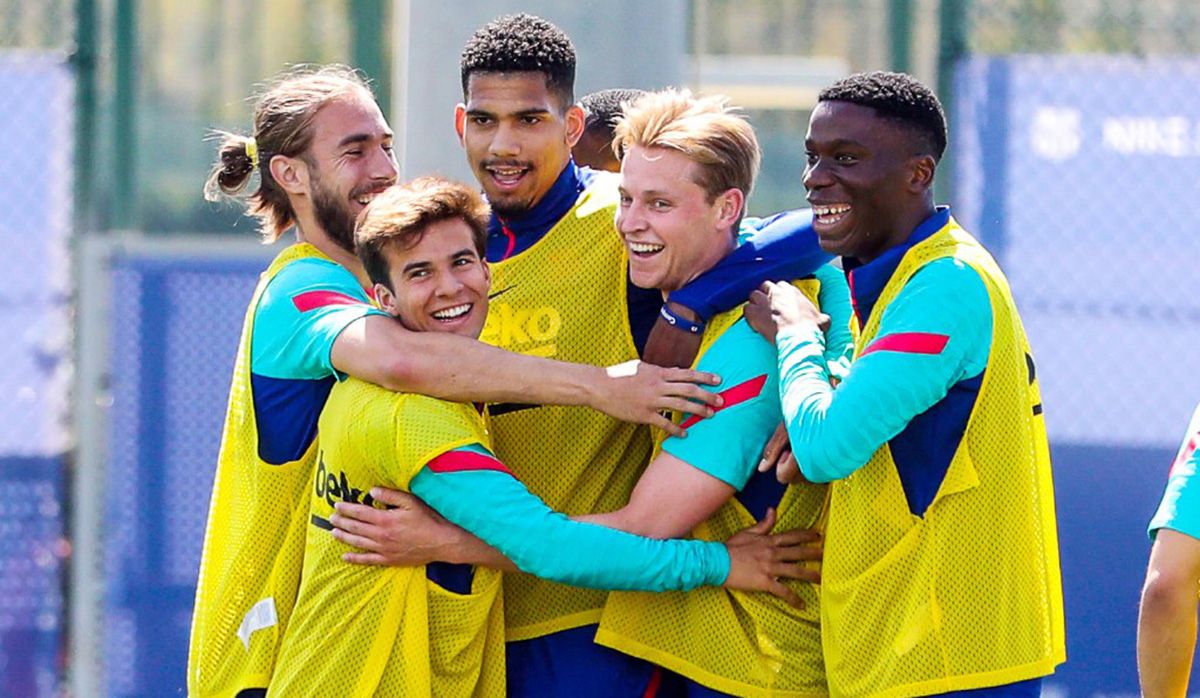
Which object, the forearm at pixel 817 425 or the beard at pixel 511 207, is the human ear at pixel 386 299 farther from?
the forearm at pixel 817 425

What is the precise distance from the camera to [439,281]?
131 inches

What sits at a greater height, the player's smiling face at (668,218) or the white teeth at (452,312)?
the player's smiling face at (668,218)

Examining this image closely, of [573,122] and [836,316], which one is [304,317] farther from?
[836,316]

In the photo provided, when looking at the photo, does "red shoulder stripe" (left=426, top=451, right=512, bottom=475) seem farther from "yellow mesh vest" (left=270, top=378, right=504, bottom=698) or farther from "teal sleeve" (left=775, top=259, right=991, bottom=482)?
"teal sleeve" (left=775, top=259, right=991, bottom=482)

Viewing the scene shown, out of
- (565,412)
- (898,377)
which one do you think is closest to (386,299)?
(565,412)

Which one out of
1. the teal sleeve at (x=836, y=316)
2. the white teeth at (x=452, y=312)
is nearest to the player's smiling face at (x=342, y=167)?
the white teeth at (x=452, y=312)

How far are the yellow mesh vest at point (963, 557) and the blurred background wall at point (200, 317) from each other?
258 cm

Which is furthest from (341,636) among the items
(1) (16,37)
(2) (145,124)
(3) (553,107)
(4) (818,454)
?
(2) (145,124)

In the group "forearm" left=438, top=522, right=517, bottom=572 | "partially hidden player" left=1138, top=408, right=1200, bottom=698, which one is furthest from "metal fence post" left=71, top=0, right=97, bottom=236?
"partially hidden player" left=1138, top=408, right=1200, bottom=698

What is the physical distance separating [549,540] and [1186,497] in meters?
1.24

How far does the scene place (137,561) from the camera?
589 cm

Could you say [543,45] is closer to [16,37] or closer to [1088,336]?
[1088,336]

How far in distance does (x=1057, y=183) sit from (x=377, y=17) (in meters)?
2.36

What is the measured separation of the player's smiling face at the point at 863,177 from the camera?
3.25m
